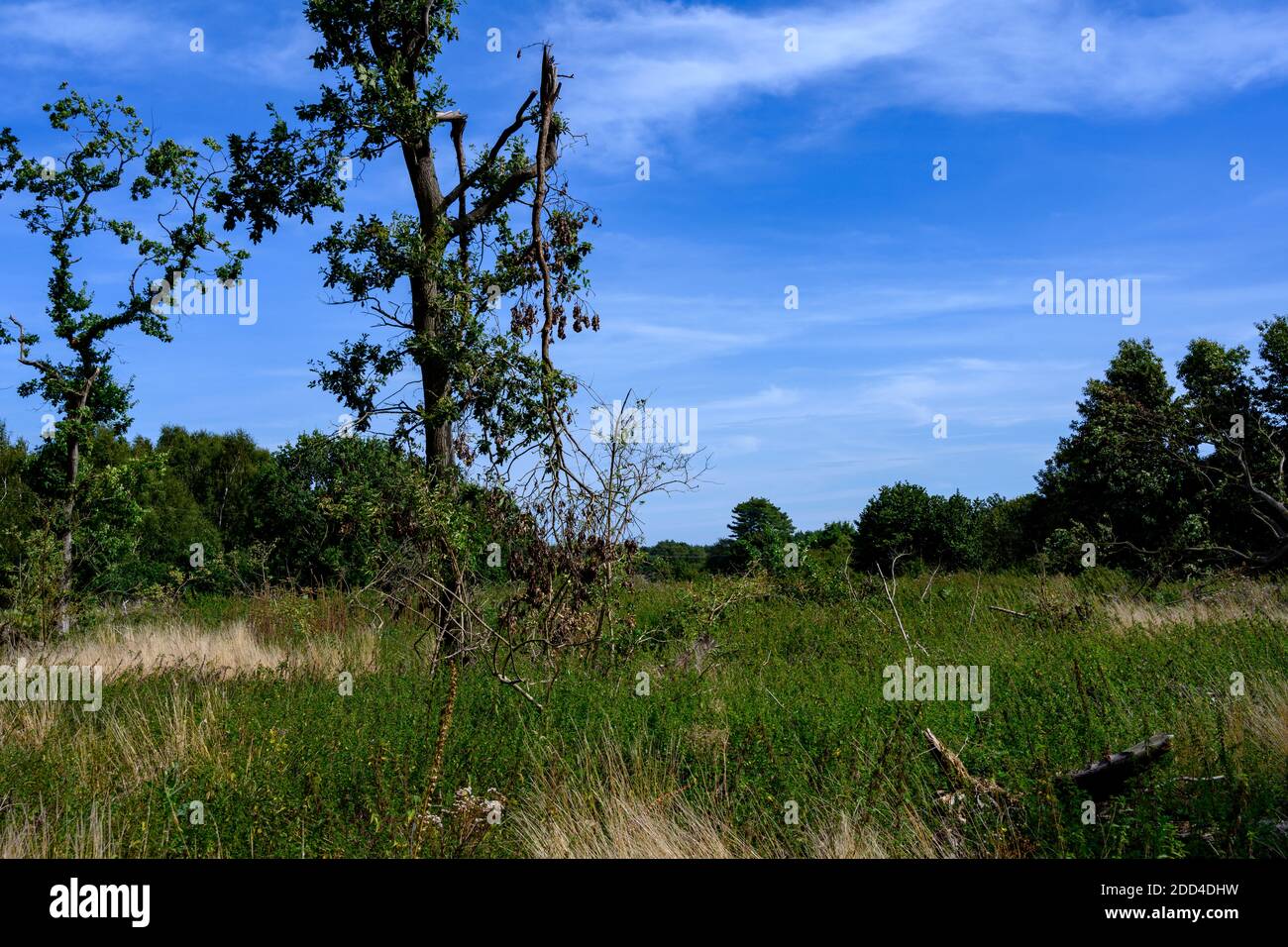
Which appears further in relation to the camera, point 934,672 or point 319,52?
point 319,52

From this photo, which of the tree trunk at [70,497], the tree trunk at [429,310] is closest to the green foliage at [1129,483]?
the tree trunk at [429,310]

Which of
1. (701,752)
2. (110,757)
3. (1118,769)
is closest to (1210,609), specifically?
(1118,769)

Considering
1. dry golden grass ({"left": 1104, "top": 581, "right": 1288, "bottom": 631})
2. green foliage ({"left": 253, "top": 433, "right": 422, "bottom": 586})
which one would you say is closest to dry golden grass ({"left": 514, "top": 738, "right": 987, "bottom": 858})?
green foliage ({"left": 253, "top": 433, "right": 422, "bottom": 586})

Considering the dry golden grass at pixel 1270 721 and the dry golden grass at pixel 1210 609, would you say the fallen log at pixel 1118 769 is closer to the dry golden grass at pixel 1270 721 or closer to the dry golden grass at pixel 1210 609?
the dry golden grass at pixel 1270 721

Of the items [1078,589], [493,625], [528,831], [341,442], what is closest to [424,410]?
[341,442]

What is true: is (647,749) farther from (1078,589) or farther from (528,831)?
(1078,589)

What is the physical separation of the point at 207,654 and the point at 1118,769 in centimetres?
994

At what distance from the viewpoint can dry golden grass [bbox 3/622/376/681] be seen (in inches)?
412

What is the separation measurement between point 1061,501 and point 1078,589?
44.8ft

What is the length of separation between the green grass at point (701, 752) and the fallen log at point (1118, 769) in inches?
3.3

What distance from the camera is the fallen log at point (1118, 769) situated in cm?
527

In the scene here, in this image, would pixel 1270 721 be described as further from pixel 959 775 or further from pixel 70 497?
pixel 70 497
